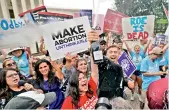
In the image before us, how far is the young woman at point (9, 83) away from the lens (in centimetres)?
150

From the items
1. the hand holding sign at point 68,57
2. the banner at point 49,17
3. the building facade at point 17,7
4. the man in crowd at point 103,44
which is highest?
the building facade at point 17,7

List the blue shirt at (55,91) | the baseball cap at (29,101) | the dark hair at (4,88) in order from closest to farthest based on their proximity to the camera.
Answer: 1. the baseball cap at (29,101)
2. the dark hair at (4,88)
3. the blue shirt at (55,91)

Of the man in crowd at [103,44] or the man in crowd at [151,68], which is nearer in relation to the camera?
the man in crowd at [103,44]

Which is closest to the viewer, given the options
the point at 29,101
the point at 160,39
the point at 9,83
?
the point at 29,101

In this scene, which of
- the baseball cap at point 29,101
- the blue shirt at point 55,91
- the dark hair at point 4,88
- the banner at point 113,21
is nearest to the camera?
the baseball cap at point 29,101

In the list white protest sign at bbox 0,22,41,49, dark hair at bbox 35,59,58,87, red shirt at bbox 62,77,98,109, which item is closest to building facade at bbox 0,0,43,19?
white protest sign at bbox 0,22,41,49

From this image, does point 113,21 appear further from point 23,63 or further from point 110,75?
point 23,63

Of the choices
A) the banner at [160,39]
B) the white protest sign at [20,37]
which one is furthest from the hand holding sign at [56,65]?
the banner at [160,39]

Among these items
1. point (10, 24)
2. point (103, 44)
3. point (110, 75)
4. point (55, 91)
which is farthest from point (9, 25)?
point (110, 75)

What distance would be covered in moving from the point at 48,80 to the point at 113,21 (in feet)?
2.23

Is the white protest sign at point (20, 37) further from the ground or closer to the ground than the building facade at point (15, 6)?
closer to the ground

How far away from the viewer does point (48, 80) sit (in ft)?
5.27

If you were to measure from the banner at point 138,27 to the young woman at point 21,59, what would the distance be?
0.80 m

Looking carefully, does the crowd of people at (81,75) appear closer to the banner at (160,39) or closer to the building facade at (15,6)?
the banner at (160,39)
